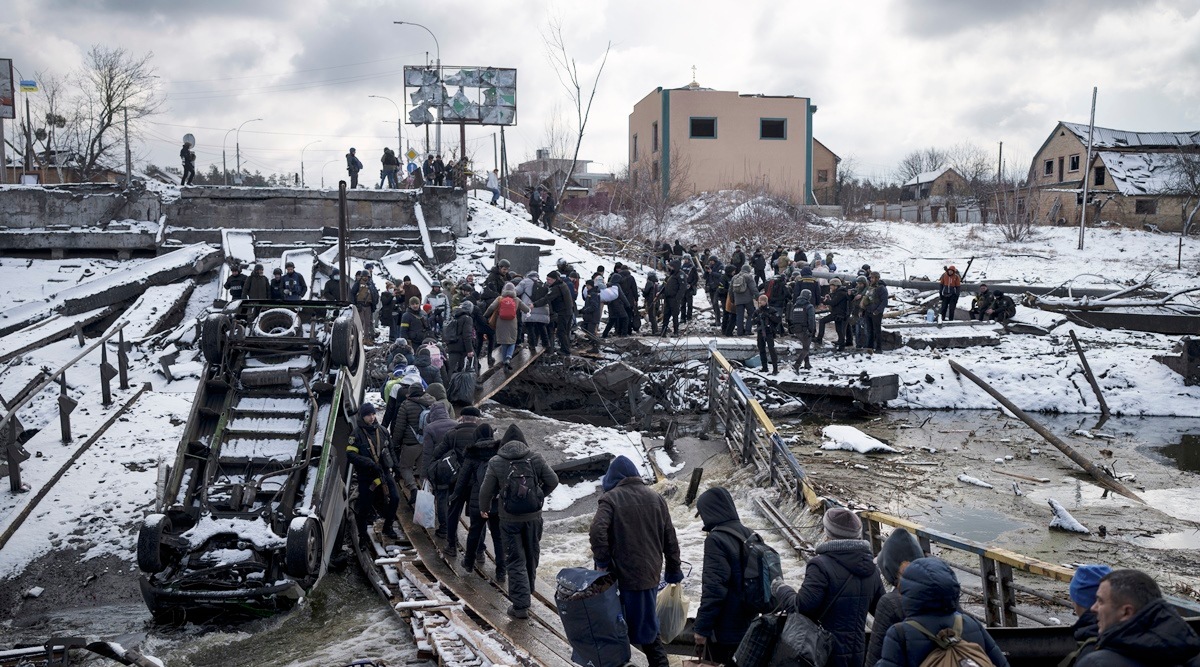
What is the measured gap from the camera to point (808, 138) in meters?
48.1

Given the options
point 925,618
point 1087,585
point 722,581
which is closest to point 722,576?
point 722,581

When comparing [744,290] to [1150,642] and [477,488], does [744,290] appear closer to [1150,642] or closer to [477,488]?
[477,488]

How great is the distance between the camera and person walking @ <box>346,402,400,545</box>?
9016mm

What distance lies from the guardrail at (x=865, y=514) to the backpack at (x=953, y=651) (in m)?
1.63

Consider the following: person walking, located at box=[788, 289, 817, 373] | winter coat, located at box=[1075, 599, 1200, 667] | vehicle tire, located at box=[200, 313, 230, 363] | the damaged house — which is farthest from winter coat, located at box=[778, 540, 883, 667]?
the damaged house

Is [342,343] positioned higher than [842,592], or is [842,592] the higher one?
[342,343]

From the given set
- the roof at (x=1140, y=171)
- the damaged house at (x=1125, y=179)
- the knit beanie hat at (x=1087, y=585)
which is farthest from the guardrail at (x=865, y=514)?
the roof at (x=1140, y=171)

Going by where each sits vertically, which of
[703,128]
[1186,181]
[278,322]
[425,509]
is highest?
→ [703,128]

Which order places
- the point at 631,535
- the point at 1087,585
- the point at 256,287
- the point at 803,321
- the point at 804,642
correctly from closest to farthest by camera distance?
1. the point at 1087,585
2. the point at 804,642
3. the point at 631,535
4. the point at 803,321
5. the point at 256,287

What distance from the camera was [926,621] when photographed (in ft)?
12.3

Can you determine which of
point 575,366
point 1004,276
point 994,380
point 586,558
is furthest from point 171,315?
point 1004,276

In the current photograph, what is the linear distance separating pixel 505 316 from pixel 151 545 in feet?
27.9

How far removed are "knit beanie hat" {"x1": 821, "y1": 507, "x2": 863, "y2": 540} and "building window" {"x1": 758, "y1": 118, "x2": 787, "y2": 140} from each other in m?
44.9

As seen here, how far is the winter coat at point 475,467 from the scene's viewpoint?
26.5 feet
